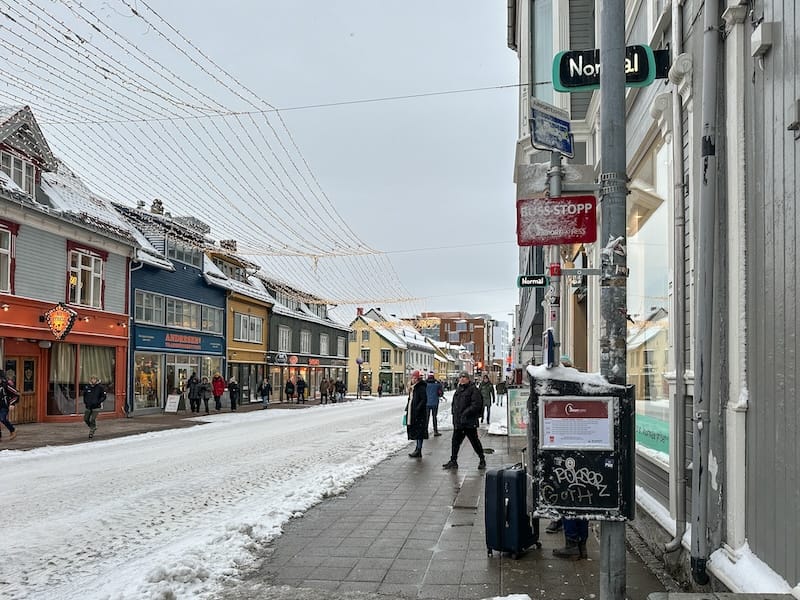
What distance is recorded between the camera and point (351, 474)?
11.9 meters

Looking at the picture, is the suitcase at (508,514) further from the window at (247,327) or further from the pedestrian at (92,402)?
the window at (247,327)

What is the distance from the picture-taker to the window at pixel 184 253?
109 ft

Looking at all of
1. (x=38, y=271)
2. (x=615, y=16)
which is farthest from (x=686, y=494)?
(x=38, y=271)

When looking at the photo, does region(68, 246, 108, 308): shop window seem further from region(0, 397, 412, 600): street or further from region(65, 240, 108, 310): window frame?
region(0, 397, 412, 600): street

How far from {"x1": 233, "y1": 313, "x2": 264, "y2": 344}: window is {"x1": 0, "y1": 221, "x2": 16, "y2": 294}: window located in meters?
17.6

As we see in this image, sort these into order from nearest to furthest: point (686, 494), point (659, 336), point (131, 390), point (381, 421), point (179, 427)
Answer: point (686, 494)
point (659, 336)
point (179, 427)
point (381, 421)
point (131, 390)

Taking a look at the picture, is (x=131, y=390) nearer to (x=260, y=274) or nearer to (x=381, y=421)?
(x=381, y=421)

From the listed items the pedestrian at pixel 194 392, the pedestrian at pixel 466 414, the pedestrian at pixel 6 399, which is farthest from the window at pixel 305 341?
the pedestrian at pixel 466 414

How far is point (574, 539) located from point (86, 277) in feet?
78.1

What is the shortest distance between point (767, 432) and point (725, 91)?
222 cm

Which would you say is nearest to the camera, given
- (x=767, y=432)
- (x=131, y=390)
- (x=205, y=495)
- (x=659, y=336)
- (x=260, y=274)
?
(x=767, y=432)

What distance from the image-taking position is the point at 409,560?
21.5 ft

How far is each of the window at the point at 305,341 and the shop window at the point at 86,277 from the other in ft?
80.7

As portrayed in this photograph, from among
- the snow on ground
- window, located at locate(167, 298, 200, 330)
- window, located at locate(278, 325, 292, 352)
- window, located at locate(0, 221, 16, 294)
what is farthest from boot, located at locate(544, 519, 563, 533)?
window, located at locate(278, 325, 292, 352)
